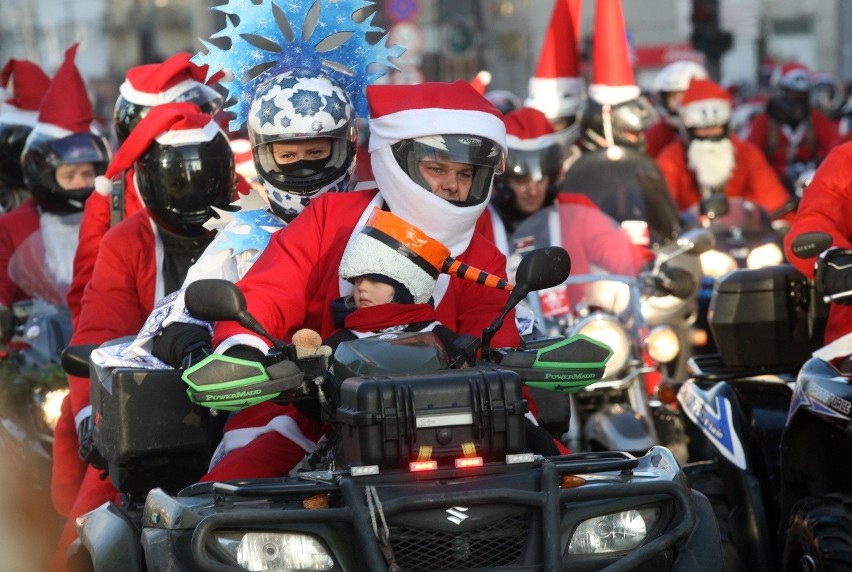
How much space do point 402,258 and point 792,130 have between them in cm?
1613

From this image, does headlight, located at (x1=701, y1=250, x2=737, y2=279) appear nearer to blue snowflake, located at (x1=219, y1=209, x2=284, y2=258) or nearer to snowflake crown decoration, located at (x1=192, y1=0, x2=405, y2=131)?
snowflake crown decoration, located at (x1=192, y1=0, x2=405, y2=131)

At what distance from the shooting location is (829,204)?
7.27 meters

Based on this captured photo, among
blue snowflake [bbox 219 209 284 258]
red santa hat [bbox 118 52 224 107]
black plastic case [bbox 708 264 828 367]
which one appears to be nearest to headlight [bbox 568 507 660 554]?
blue snowflake [bbox 219 209 284 258]

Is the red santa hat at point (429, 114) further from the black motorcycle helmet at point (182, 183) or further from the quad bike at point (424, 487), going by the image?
the black motorcycle helmet at point (182, 183)

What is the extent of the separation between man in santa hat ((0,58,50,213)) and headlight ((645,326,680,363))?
16.2ft

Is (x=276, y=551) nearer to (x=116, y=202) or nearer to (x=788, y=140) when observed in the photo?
(x=116, y=202)

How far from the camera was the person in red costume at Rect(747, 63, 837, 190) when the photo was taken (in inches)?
805

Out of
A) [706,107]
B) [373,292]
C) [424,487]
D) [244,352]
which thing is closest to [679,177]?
[706,107]

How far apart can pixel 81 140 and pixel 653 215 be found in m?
3.70

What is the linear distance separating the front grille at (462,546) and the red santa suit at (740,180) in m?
10.5

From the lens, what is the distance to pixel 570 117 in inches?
546

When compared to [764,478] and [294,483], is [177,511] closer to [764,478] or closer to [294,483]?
[294,483]

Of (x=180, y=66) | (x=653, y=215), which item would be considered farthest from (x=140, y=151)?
(x=653, y=215)

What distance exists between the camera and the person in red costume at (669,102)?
1723 cm
